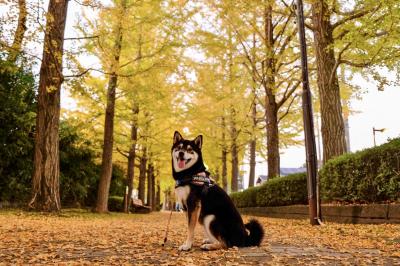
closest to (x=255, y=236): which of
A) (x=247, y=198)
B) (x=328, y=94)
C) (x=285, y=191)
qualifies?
(x=328, y=94)

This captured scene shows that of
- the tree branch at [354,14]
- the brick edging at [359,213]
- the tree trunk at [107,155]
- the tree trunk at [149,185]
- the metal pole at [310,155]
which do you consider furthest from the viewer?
the tree trunk at [149,185]

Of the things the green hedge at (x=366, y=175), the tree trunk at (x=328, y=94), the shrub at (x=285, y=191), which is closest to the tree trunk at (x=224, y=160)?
the shrub at (x=285, y=191)

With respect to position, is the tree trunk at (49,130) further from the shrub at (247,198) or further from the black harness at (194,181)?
the shrub at (247,198)

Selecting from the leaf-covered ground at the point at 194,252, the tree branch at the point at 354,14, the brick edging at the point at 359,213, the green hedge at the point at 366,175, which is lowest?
the leaf-covered ground at the point at 194,252

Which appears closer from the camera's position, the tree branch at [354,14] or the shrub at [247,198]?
the tree branch at [354,14]

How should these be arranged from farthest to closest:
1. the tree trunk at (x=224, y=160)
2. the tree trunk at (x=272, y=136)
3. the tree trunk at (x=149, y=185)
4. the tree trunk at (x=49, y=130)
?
1. the tree trunk at (x=149, y=185)
2. the tree trunk at (x=224, y=160)
3. the tree trunk at (x=272, y=136)
4. the tree trunk at (x=49, y=130)

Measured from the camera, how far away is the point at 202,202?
423 cm

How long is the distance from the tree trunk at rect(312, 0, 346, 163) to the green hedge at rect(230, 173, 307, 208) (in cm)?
156

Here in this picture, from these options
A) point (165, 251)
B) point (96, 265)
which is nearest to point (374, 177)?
point (165, 251)

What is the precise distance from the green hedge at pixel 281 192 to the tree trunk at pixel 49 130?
22.5 feet

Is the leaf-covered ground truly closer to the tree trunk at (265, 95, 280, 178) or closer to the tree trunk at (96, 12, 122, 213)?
the tree trunk at (265, 95, 280, 178)

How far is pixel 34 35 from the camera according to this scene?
8555mm

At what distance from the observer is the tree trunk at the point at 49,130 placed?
10.3 meters

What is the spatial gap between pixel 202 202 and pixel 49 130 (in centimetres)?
761
